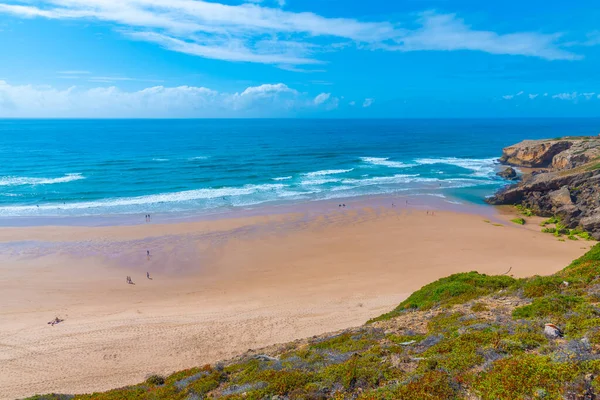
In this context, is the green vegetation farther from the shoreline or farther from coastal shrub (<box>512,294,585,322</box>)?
coastal shrub (<box>512,294,585,322</box>)

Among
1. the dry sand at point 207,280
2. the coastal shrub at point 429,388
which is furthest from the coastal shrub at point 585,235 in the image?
the coastal shrub at point 429,388

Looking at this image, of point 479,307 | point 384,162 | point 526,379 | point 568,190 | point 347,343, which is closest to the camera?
point 526,379

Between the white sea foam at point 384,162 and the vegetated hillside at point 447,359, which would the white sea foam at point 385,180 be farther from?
the vegetated hillside at point 447,359

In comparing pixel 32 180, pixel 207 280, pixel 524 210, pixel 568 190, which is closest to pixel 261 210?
pixel 207 280

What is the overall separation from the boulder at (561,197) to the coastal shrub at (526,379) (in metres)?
35.3

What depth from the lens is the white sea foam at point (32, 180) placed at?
49344mm

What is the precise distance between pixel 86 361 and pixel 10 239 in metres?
21.6

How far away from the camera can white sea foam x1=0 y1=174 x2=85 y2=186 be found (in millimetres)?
49344

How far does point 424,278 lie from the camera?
23.8m

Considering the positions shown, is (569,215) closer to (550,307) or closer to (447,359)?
(550,307)

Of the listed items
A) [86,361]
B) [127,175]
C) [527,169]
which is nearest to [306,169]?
[127,175]

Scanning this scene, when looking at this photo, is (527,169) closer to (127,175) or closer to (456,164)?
(456,164)

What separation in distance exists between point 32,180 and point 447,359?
5902 centimetres

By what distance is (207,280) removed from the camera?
23.9 metres
